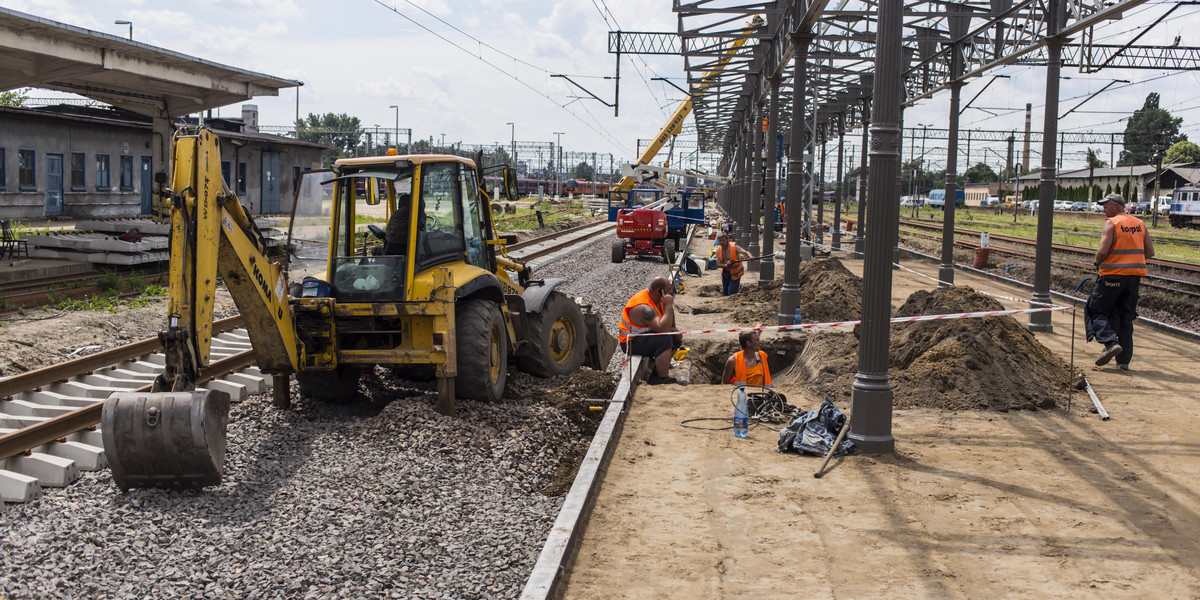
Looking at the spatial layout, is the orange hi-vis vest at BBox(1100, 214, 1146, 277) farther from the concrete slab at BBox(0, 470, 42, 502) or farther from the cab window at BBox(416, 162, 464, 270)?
the concrete slab at BBox(0, 470, 42, 502)

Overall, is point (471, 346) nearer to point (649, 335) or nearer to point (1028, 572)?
point (649, 335)

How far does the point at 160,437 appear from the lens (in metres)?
6.30

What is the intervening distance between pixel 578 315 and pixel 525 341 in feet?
3.78

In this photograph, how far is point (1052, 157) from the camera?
14.5m

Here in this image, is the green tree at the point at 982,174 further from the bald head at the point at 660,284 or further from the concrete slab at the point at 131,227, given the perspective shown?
the bald head at the point at 660,284

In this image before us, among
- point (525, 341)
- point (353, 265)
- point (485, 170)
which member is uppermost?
point (485, 170)

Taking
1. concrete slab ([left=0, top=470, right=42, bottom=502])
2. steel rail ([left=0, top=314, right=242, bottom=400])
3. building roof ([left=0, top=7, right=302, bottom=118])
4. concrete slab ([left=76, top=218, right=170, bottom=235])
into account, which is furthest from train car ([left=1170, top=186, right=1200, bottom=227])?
concrete slab ([left=0, top=470, right=42, bottom=502])

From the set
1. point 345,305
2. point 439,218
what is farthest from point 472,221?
point 345,305

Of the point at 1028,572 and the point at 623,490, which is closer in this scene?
Answer: the point at 1028,572

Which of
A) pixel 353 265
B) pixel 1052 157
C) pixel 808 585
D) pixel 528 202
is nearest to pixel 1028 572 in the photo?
pixel 808 585

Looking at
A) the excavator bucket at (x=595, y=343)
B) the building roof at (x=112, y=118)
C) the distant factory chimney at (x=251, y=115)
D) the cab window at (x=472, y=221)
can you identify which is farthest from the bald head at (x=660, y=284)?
the distant factory chimney at (x=251, y=115)

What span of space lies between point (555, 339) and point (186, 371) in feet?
16.2

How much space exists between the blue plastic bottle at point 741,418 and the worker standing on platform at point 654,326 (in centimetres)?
275

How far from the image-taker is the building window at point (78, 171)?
3519 cm
